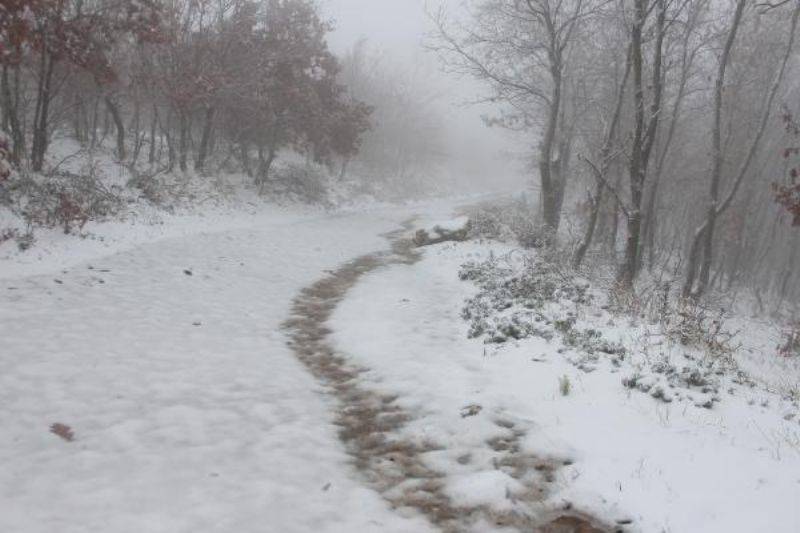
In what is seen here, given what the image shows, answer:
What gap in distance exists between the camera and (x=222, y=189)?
2172 centimetres

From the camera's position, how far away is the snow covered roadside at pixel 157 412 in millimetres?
4043

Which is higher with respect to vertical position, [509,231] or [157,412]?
[509,231]

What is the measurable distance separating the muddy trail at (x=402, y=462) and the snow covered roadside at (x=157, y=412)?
0.19 metres

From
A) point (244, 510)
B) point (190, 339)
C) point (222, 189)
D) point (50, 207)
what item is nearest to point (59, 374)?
point (190, 339)

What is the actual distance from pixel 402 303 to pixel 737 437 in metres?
6.47

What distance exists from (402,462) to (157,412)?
2368 millimetres

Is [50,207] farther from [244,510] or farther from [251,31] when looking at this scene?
[251,31]

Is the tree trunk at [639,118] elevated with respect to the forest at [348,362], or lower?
elevated

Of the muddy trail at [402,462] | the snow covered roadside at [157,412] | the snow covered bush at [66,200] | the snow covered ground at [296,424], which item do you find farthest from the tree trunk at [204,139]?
the muddy trail at [402,462]

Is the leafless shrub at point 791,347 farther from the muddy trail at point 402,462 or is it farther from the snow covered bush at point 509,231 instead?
the muddy trail at point 402,462

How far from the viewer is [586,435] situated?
18.1 feet

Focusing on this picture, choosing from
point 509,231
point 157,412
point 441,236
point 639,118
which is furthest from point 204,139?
point 157,412

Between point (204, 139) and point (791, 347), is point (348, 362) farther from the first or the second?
point (204, 139)

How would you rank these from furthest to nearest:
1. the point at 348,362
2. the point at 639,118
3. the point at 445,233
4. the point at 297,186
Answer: the point at 297,186
the point at 445,233
the point at 639,118
the point at 348,362
